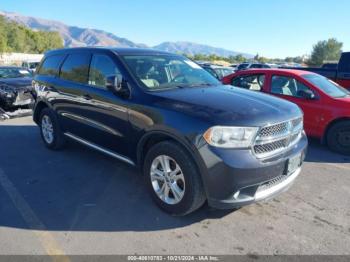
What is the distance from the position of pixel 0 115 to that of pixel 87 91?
5488mm

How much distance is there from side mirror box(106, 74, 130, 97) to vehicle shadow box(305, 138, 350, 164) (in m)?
3.60

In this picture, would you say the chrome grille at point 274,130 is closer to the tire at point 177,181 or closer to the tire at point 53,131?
the tire at point 177,181

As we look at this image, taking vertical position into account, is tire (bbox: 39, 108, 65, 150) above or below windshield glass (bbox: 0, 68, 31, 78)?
below

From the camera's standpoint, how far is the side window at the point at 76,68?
15.9 ft

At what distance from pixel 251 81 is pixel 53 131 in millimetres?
4510

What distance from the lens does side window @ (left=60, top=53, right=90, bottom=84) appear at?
191 inches

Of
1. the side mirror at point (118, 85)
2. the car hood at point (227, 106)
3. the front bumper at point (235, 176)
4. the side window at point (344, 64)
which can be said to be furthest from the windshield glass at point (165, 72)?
the side window at point (344, 64)

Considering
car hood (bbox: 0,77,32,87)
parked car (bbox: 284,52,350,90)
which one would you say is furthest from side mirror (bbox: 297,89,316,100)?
car hood (bbox: 0,77,32,87)

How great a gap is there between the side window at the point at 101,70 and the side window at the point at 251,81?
4.03 meters

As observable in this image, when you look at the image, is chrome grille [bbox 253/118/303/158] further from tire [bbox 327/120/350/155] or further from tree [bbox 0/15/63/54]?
tree [bbox 0/15/63/54]

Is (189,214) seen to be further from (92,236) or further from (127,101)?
(127,101)

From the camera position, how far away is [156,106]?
3.59 metres

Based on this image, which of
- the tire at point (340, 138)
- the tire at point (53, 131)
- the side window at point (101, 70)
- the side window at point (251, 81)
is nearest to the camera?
the side window at point (101, 70)

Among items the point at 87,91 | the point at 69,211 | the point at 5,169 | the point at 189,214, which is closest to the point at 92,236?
the point at 69,211
